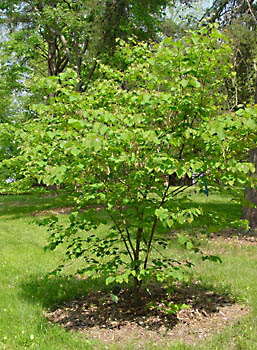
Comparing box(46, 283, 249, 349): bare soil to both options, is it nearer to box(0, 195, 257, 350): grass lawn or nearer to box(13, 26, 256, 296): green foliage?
box(0, 195, 257, 350): grass lawn

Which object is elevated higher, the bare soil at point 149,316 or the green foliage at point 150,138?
the green foliage at point 150,138

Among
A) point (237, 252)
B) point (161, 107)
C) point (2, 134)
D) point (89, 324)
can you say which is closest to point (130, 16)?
point (2, 134)

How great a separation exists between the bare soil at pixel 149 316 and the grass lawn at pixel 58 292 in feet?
0.51

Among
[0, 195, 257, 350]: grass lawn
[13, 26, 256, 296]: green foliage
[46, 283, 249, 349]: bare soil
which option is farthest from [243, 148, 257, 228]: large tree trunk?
[13, 26, 256, 296]: green foliage

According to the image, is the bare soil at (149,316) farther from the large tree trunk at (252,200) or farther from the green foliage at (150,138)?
the large tree trunk at (252,200)

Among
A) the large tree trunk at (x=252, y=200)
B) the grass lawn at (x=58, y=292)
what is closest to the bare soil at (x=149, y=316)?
the grass lawn at (x=58, y=292)

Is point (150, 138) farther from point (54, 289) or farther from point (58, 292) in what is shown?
point (54, 289)

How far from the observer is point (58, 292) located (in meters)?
5.92

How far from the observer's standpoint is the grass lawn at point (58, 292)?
167 inches

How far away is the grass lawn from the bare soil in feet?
0.51

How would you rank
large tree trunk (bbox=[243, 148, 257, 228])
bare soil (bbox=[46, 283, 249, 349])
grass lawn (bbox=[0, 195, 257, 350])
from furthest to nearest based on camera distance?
large tree trunk (bbox=[243, 148, 257, 228])
bare soil (bbox=[46, 283, 249, 349])
grass lawn (bbox=[0, 195, 257, 350])

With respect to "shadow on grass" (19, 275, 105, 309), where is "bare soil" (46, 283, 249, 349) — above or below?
above

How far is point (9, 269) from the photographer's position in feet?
24.0

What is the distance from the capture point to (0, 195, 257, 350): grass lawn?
13.9 feet
